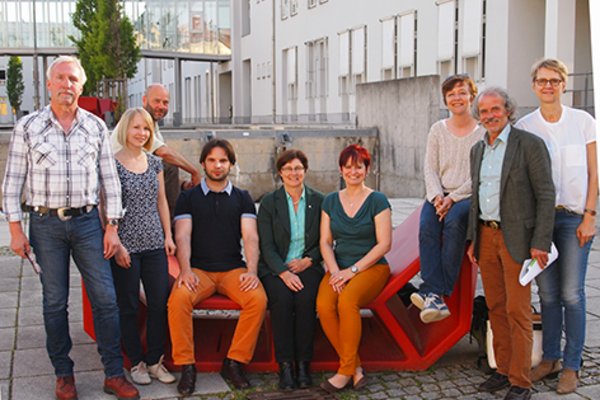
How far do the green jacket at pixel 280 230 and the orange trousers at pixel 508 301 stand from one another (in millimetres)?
1185

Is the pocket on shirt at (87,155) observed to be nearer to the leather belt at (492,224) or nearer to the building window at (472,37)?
the leather belt at (492,224)

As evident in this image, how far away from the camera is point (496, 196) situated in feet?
15.1

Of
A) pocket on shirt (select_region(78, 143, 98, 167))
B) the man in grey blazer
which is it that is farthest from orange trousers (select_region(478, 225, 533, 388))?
pocket on shirt (select_region(78, 143, 98, 167))

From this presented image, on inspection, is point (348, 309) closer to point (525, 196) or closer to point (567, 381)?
point (525, 196)

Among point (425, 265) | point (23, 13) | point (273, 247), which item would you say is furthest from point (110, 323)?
point (23, 13)

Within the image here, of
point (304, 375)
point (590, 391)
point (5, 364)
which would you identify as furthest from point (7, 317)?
point (590, 391)

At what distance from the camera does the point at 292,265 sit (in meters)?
5.31

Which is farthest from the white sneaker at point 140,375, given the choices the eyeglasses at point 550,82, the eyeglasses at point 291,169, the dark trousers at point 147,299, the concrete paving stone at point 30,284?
the eyeglasses at point 550,82

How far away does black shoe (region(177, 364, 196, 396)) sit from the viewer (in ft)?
16.2

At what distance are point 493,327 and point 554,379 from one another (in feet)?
1.94

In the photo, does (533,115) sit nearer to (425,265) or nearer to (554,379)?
(425,265)

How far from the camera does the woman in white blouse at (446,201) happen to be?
507cm

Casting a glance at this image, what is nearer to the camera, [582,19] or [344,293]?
[344,293]

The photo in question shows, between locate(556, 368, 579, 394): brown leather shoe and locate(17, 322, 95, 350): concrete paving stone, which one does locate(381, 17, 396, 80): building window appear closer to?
locate(17, 322, 95, 350): concrete paving stone
